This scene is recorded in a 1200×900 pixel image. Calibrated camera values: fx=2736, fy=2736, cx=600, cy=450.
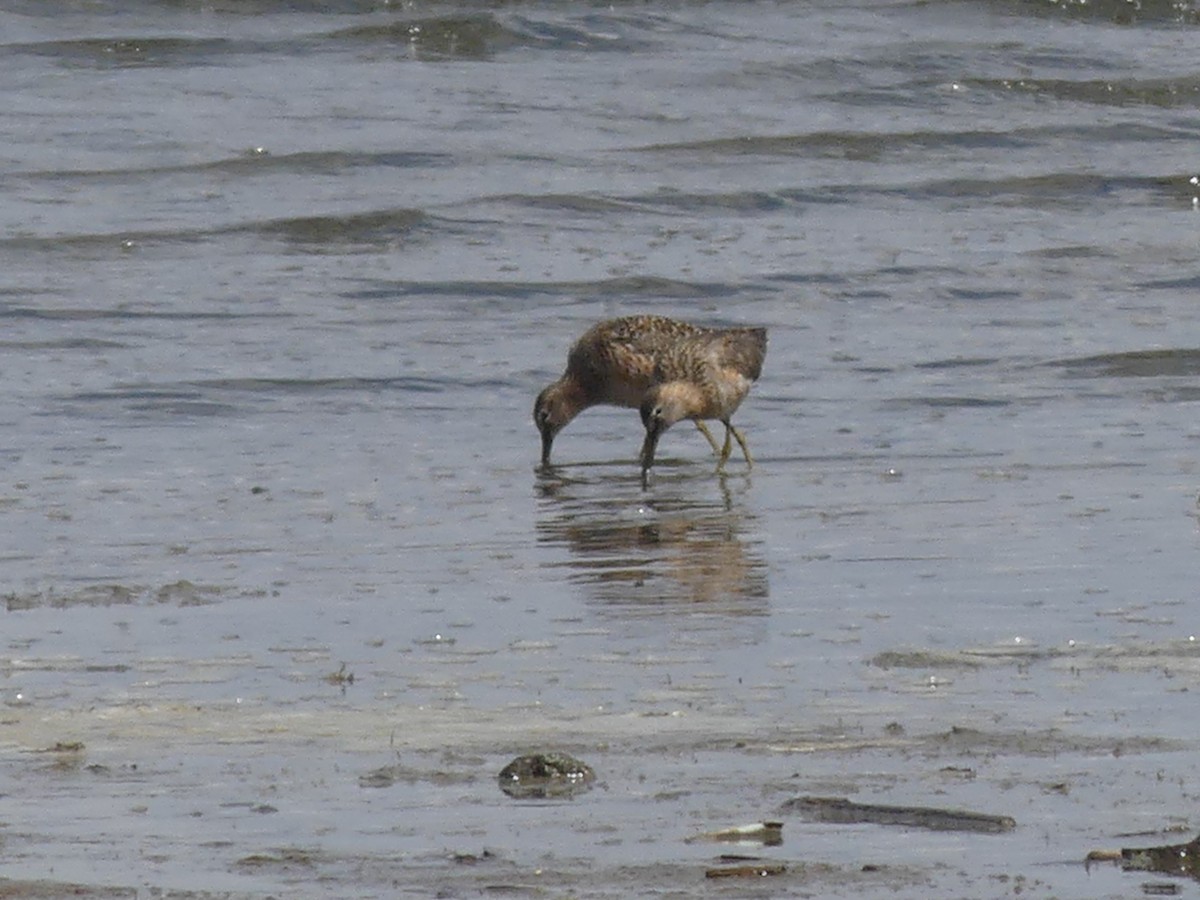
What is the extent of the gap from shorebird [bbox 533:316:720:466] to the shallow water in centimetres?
20

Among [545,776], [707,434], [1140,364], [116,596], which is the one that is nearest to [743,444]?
[707,434]

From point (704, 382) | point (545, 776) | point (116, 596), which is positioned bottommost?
point (704, 382)

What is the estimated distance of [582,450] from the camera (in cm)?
1088

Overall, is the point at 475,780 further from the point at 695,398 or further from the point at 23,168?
the point at 23,168

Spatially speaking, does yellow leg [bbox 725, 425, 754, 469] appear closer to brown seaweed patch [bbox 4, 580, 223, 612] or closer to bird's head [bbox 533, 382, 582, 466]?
bird's head [bbox 533, 382, 582, 466]

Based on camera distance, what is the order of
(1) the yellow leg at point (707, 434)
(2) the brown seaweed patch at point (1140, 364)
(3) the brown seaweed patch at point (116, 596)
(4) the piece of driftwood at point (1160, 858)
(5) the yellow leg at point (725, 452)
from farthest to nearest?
(2) the brown seaweed patch at point (1140, 364)
(1) the yellow leg at point (707, 434)
(5) the yellow leg at point (725, 452)
(3) the brown seaweed patch at point (116, 596)
(4) the piece of driftwood at point (1160, 858)

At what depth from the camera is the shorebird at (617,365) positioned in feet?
36.1

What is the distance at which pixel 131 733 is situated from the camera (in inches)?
214

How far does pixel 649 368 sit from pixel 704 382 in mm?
646

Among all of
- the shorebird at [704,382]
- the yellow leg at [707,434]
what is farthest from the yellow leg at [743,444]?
the yellow leg at [707,434]

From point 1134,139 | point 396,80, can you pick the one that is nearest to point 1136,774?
point 1134,139

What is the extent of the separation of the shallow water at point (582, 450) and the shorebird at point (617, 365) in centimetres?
20

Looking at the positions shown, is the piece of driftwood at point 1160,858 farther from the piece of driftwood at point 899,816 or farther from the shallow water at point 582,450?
the piece of driftwood at point 899,816

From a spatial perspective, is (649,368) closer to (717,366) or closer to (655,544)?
(717,366)
